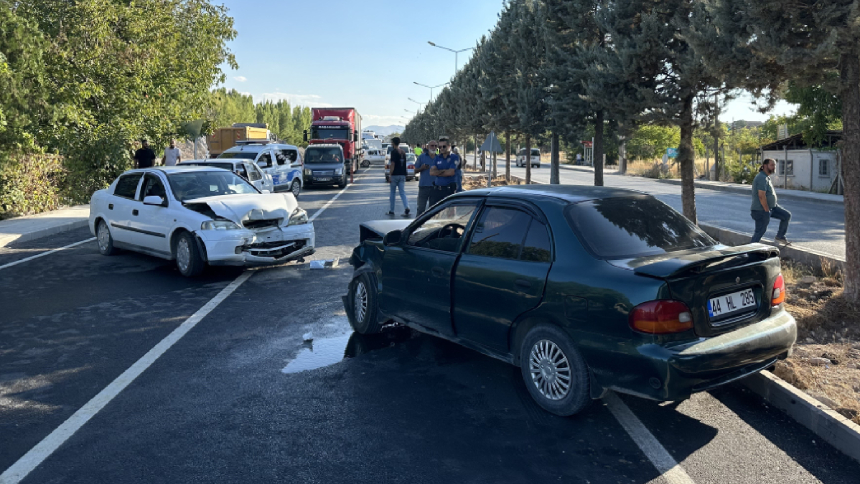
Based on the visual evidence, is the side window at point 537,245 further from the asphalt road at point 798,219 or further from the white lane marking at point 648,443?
the asphalt road at point 798,219

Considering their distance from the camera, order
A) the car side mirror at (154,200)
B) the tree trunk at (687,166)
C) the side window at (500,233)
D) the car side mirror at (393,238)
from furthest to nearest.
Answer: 1. the tree trunk at (687,166)
2. the car side mirror at (154,200)
3. the car side mirror at (393,238)
4. the side window at (500,233)

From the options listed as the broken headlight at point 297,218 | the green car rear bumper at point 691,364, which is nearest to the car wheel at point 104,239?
the broken headlight at point 297,218

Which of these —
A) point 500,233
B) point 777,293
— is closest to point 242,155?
point 500,233

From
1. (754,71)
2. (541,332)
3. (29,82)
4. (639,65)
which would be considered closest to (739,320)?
(541,332)

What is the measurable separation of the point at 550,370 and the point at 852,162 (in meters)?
4.71

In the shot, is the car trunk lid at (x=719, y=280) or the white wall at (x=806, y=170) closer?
the car trunk lid at (x=719, y=280)

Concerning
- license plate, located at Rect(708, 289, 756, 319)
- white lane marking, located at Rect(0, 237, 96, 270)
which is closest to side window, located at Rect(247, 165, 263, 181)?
white lane marking, located at Rect(0, 237, 96, 270)

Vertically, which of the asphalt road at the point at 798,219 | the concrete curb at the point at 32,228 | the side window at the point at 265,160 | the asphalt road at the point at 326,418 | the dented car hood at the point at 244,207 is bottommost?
the asphalt road at the point at 326,418

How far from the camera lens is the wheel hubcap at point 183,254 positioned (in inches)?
390

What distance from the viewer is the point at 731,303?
4551 mm

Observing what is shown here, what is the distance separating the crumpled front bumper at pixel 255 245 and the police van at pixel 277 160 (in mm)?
13212

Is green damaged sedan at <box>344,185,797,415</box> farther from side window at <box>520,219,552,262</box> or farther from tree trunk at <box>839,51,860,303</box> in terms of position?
tree trunk at <box>839,51,860,303</box>

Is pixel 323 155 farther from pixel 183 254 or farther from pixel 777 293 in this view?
pixel 777 293

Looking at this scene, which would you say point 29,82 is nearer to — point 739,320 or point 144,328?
point 144,328
